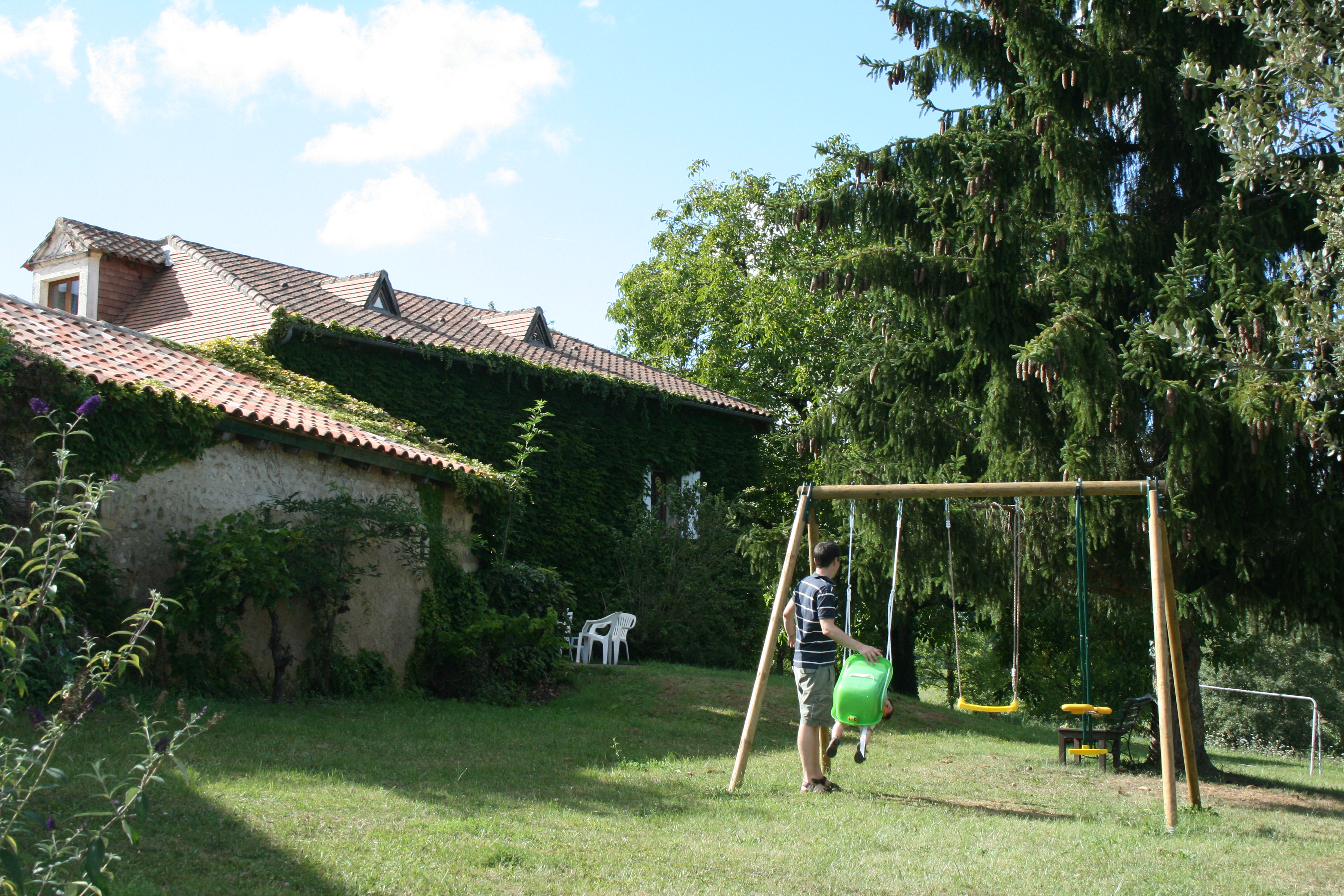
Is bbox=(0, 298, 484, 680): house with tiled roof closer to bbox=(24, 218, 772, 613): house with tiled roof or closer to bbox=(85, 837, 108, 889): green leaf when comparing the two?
bbox=(24, 218, 772, 613): house with tiled roof

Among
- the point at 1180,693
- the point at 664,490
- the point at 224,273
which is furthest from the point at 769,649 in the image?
the point at 224,273

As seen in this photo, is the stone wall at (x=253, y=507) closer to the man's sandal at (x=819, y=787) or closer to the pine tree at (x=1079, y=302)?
the pine tree at (x=1079, y=302)

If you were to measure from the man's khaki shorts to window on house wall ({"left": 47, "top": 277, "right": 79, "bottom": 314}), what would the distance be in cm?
1844

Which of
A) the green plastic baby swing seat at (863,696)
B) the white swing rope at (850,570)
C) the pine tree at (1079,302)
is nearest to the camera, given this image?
the green plastic baby swing seat at (863,696)

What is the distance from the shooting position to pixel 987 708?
7.93 m

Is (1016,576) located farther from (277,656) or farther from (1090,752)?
(277,656)

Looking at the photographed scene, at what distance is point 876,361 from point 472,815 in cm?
695

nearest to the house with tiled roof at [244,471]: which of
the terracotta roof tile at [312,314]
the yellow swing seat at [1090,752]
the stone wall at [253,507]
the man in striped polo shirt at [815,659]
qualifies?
the stone wall at [253,507]

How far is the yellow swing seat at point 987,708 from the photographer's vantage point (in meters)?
7.51

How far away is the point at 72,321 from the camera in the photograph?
11945mm

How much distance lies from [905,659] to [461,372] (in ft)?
33.0

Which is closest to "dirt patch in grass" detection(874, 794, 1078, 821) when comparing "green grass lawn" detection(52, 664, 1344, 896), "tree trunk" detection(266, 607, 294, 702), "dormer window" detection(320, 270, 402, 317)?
"green grass lawn" detection(52, 664, 1344, 896)

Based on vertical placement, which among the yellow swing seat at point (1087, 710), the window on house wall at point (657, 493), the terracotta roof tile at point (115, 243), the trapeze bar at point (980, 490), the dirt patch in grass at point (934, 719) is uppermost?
the terracotta roof tile at point (115, 243)

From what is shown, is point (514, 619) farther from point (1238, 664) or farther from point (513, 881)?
point (1238, 664)
